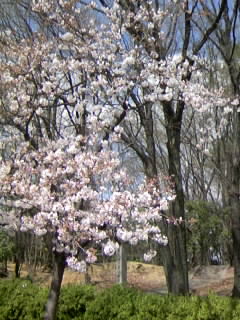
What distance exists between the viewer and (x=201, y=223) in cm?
1939

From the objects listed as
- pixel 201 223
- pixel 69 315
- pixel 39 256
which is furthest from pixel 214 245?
pixel 69 315

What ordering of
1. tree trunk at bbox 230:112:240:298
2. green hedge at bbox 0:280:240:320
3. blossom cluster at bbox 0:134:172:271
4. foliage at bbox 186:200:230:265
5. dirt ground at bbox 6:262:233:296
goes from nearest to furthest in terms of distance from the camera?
blossom cluster at bbox 0:134:172:271
green hedge at bbox 0:280:240:320
tree trunk at bbox 230:112:240:298
dirt ground at bbox 6:262:233:296
foliage at bbox 186:200:230:265

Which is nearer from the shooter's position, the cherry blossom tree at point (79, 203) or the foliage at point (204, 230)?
the cherry blossom tree at point (79, 203)

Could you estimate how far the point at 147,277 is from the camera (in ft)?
60.7

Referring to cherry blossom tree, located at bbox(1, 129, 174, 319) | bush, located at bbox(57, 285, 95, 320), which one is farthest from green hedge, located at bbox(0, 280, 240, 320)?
cherry blossom tree, located at bbox(1, 129, 174, 319)

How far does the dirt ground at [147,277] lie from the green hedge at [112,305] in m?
8.43

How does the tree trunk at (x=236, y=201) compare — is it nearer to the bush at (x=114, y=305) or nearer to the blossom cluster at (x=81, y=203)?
the bush at (x=114, y=305)

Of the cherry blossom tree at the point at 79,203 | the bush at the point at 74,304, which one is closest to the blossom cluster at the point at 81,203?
the cherry blossom tree at the point at 79,203

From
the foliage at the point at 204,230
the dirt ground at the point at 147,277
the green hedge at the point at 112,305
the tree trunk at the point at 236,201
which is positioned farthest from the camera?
the foliage at the point at 204,230

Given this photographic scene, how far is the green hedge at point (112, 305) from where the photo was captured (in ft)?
16.1

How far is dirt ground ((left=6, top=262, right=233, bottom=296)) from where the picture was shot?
15375mm

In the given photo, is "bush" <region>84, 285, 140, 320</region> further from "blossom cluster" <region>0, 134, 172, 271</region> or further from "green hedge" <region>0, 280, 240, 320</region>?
"blossom cluster" <region>0, 134, 172, 271</region>

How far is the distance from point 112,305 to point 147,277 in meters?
13.3

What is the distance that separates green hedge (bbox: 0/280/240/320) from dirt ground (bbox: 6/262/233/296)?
8.43 m
